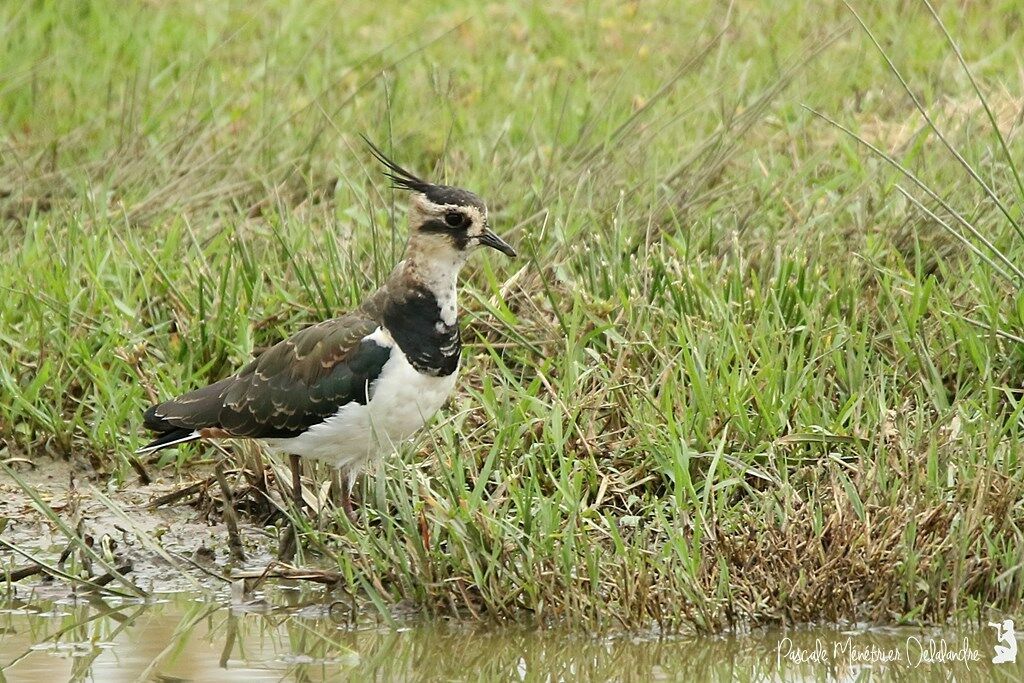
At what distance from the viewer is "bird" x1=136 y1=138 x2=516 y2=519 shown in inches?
219

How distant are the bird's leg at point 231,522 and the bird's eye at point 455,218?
1.13 m

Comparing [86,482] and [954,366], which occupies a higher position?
[954,366]

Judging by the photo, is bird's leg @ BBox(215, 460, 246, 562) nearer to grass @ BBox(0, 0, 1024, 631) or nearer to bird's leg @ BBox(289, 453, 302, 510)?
bird's leg @ BBox(289, 453, 302, 510)

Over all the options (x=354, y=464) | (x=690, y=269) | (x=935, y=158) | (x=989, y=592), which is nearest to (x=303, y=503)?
(x=354, y=464)

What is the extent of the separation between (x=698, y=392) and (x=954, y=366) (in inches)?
40.2

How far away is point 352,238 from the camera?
7.26 m

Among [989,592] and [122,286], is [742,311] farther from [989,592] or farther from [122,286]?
[122,286]

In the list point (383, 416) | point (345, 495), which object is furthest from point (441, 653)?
point (345, 495)

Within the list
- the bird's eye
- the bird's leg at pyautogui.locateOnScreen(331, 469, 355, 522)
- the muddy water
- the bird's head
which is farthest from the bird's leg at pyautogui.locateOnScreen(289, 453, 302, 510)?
the bird's eye

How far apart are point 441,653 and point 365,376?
1.08 metres

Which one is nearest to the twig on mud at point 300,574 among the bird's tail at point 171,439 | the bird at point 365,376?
the bird at point 365,376

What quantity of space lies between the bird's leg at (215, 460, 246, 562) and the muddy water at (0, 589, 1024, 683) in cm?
45

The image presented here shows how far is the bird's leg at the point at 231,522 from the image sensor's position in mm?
5508

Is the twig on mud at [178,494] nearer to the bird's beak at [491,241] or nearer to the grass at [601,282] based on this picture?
the grass at [601,282]
